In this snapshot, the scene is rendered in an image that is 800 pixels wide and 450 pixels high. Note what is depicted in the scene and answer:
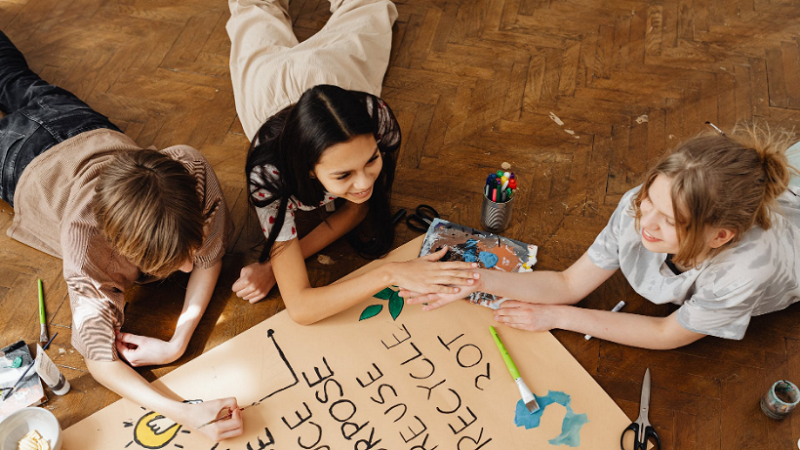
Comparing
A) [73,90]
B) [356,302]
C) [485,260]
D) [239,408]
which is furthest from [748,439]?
[73,90]

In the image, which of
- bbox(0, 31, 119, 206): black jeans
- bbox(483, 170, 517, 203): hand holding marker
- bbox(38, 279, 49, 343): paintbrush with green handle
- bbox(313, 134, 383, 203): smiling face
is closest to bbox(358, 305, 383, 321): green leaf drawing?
bbox(313, 134, 383, 203): smiling face

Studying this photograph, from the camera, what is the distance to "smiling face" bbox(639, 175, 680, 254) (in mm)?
1010

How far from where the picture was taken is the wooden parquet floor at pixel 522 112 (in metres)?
1.30

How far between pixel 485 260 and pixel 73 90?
1.53 meters

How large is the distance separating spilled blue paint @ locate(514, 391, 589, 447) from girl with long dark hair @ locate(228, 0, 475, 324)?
292 mm

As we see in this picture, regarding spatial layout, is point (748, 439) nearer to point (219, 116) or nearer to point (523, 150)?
point (523, 150)

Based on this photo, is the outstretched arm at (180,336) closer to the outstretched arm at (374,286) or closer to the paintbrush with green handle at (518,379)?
the outstretched arm at (374,286)

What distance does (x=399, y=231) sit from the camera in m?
1.57

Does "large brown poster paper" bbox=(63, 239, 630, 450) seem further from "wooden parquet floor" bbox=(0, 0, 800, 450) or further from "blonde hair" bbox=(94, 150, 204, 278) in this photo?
"blonde hair" bbox=(94, 150, 204, 278)

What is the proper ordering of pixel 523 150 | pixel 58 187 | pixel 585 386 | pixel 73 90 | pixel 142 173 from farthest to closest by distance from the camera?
pixel 73 90
pixel 523 150
pixel 58 187
pixel 585 386
pixel 142 173

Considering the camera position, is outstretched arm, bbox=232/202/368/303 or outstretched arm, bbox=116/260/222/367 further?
outstretched arm, bbox=232/202/368/303

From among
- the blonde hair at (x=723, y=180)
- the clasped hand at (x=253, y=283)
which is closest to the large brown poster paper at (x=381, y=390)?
the clasped hand at (x=253, y=283)

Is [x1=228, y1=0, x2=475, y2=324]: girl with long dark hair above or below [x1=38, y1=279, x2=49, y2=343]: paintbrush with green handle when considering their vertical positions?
above

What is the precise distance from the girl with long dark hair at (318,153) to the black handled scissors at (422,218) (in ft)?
0.32
